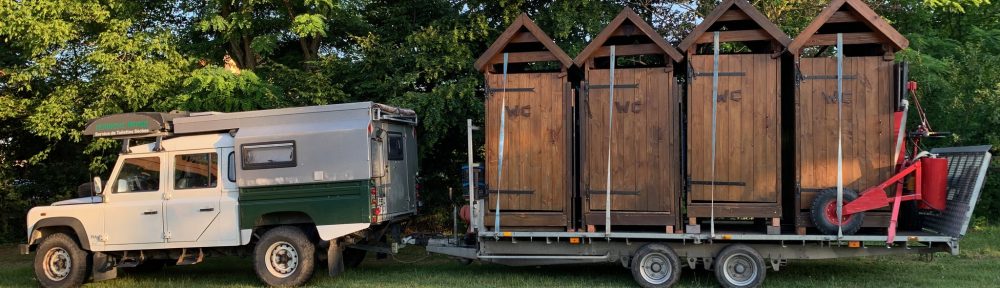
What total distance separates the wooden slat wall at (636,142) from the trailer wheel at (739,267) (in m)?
0.80

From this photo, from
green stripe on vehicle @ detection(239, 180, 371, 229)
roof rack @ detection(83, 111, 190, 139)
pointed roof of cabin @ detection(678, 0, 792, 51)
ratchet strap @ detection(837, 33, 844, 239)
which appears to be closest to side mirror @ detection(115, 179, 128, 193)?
roof rack @ detection(83, 111, 190, 139)

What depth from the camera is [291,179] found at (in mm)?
9055

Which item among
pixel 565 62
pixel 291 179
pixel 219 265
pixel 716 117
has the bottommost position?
pixel 219 265

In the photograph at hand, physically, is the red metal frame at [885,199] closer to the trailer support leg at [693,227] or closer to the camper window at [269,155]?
the trailer support leg at [693,227]

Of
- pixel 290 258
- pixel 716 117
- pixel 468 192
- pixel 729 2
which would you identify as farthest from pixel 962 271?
pixel 290 258

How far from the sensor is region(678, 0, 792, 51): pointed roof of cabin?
820 cm

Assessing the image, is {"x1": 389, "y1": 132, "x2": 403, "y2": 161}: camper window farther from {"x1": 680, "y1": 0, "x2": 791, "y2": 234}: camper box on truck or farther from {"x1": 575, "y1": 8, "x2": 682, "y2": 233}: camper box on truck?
{"x1": 680, "y1": 0, "x2": 791, "y2": 234}: camper box on truck

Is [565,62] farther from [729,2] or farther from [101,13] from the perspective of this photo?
[101,13]

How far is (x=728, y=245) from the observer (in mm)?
8320

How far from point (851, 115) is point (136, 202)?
353 inches

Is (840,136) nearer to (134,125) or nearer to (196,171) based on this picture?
(196,171)

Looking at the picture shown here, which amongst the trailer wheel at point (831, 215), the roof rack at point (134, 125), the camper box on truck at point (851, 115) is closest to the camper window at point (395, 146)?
the roof rack at point (134, 125)

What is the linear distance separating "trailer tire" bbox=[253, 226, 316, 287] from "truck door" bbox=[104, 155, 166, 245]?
4.79 feet

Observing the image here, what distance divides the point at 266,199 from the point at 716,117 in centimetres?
562
